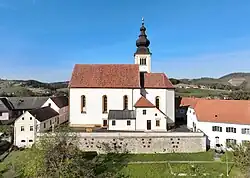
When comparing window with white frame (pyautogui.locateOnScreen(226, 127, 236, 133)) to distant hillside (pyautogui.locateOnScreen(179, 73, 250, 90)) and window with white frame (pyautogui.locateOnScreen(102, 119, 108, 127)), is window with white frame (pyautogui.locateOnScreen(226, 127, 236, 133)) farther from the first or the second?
distant hillside (pyautogui.locateOnScreen(179, 73, 250, 90))

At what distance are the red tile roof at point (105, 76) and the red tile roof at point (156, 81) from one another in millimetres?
1841

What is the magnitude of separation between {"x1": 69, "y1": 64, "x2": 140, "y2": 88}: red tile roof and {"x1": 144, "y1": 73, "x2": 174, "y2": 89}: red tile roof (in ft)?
6.04

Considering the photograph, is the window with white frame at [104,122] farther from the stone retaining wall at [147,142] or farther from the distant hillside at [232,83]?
the distant hillside at [232,83]

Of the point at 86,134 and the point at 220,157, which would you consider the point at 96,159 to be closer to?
the point at 86,134

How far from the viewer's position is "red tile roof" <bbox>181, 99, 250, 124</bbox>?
120 ft

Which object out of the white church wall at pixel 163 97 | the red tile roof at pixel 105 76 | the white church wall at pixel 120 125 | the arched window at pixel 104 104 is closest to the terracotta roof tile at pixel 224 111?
the white church wall at pixel 163 97

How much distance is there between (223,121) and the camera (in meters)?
36.7

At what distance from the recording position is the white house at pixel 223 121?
3562 centimetres

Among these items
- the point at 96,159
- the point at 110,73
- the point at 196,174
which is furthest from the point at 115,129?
the point at 196,174

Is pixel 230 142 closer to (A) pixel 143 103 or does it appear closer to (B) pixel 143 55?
(A) pixel 143 103

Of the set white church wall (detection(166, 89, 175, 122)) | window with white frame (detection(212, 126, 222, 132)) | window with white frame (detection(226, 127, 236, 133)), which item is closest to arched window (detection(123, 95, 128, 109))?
white church wall (detection(166, 89, 175, 122))

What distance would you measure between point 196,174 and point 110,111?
55.9 feet

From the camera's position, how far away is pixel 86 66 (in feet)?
153

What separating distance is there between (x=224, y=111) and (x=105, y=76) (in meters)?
19.1
